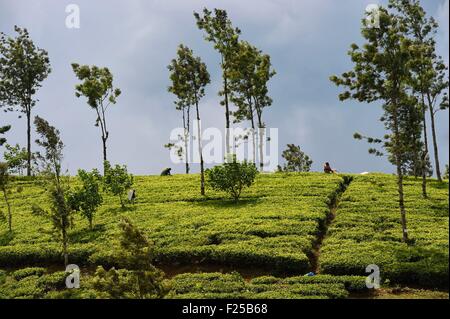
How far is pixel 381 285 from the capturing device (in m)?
31.4

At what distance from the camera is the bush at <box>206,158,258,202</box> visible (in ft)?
166

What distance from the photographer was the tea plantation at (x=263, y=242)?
31656 mm

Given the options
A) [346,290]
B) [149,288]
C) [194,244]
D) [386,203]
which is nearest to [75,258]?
[194,244]

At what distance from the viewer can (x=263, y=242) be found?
37219 millimetres

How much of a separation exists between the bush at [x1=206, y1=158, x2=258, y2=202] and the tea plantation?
1393 millimetres

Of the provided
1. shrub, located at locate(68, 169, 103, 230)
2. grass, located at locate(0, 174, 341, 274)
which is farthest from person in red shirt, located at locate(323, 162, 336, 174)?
shrub, located at locate(68, 169, 103, 230)

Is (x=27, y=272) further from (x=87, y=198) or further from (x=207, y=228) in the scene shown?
(x=207, y=228)

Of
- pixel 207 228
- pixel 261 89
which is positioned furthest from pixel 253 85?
pixel 207 228

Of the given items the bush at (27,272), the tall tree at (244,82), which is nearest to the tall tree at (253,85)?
the tall tree at (244,82)

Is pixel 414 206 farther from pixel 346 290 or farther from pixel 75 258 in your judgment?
pixel 75 258

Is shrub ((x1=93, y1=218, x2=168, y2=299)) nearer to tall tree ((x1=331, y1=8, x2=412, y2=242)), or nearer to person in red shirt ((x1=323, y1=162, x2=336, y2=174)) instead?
tall tree ((x1=331, y1=8, x2=412, y2=242))

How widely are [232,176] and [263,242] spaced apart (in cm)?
1401
